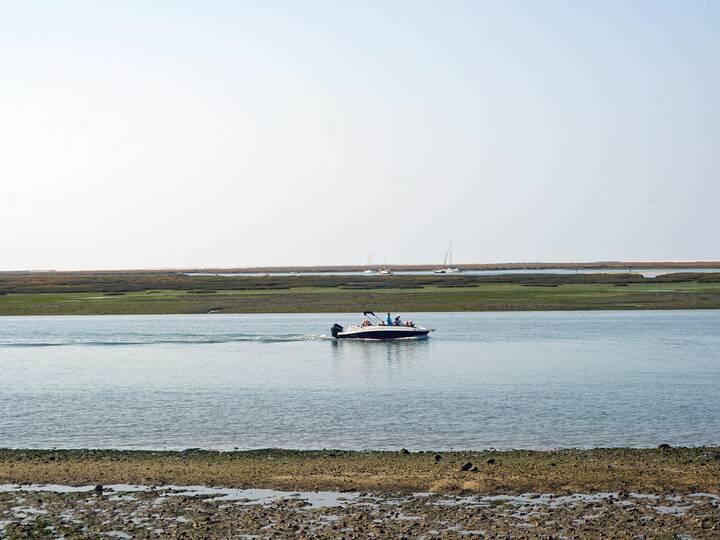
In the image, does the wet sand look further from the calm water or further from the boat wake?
the boat wake

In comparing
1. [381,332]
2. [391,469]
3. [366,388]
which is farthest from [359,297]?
[391,469]

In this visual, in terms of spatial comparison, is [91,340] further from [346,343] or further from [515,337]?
[515,337]

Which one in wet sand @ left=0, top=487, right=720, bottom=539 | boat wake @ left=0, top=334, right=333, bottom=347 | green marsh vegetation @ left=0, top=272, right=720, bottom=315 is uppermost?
green marsh vegetation @ left=0, top=272, right=720, bottom=315

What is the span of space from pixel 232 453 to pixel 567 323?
55.5m

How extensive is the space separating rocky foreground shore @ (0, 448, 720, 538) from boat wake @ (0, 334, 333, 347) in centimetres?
3961

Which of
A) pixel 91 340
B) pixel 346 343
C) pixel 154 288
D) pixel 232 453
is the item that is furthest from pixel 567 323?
pixel 154 288

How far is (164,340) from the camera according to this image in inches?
2648

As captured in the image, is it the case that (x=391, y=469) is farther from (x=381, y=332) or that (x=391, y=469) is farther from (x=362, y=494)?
(x=381, y=332)

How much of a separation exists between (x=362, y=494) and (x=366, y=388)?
20.7m

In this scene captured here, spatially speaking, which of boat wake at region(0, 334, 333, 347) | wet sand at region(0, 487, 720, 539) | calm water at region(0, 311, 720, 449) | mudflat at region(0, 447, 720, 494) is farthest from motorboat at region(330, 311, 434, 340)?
wet sand at region(0, 487, 720, 539)

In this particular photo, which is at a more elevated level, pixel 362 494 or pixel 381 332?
pixel 381 332

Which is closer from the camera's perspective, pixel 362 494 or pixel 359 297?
pixel 362 494

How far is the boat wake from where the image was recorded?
6531 cm

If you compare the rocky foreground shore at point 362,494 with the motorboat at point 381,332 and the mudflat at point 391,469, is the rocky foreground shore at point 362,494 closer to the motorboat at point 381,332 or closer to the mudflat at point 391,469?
the mudflat at point 391,469
